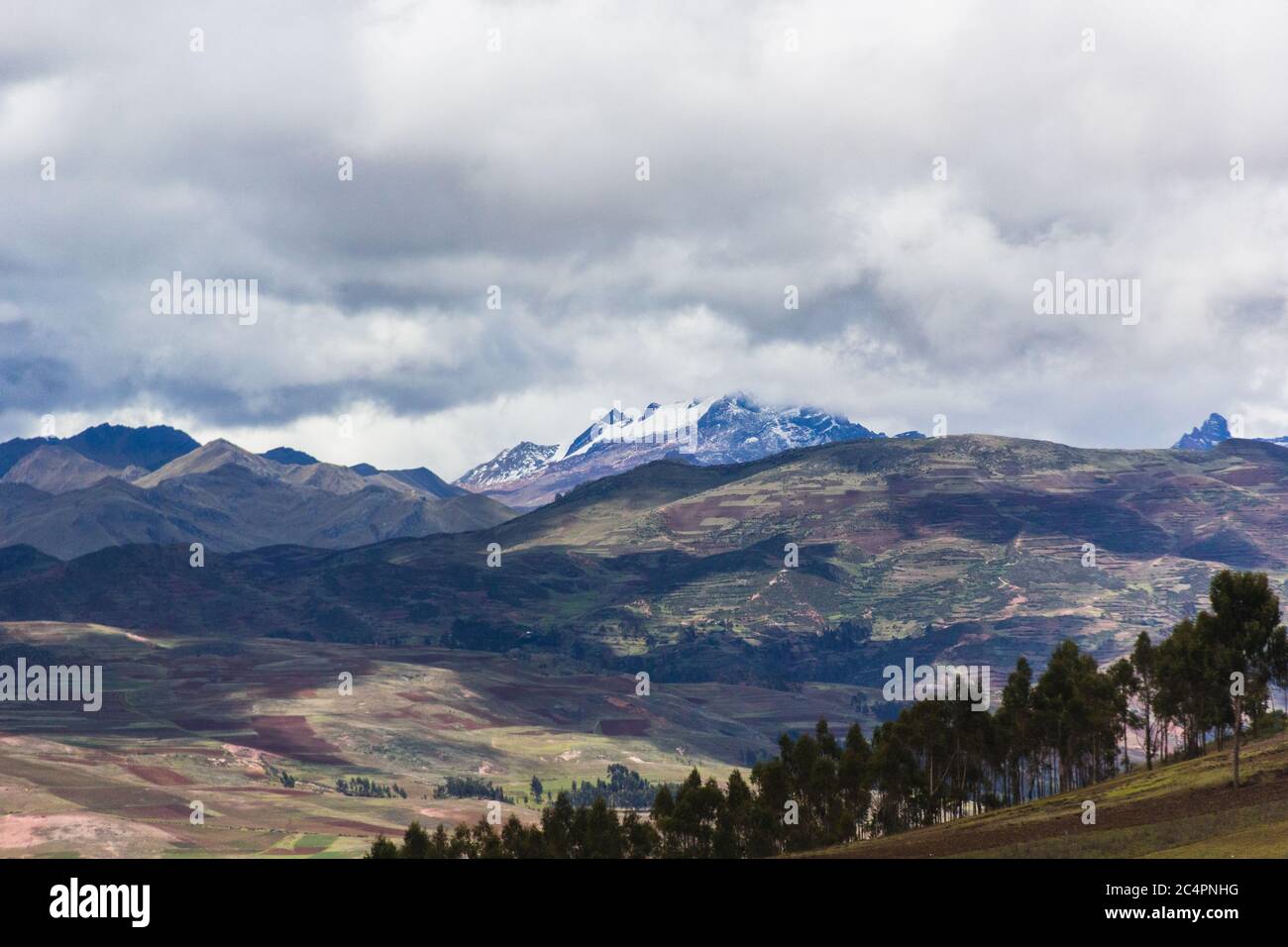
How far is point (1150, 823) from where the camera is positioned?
113 m

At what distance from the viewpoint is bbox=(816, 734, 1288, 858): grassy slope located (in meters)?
97.2

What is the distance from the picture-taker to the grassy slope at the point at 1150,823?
319 feet
